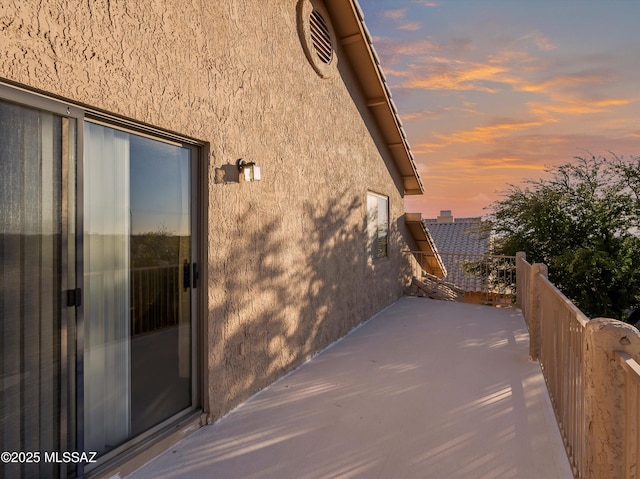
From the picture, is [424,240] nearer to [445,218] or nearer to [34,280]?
[34,280]

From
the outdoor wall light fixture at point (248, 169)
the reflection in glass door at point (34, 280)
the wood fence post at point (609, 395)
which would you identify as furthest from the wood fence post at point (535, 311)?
Result: the reflection in glass door at point (34, 280)

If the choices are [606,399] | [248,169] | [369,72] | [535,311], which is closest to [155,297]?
[248,169]

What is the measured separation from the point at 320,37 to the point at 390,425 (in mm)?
5238

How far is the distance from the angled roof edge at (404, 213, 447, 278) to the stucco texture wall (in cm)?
358

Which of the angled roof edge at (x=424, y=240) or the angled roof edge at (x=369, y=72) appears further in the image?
the angled roof edge at (x=424, y=240)

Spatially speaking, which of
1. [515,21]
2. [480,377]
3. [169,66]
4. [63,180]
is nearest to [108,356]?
[63,180]

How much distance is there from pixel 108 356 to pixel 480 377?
3914 mm

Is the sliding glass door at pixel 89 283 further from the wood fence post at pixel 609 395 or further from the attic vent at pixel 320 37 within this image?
the attic vent at pixel 320 37

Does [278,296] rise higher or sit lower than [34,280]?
lower

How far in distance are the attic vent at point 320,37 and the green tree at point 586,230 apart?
9.38 m

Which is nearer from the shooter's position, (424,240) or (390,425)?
(390,425)

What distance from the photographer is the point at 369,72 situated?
6.55 metres

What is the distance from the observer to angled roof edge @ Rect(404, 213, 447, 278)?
9.55 meters

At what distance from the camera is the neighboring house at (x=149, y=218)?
6.47ft
